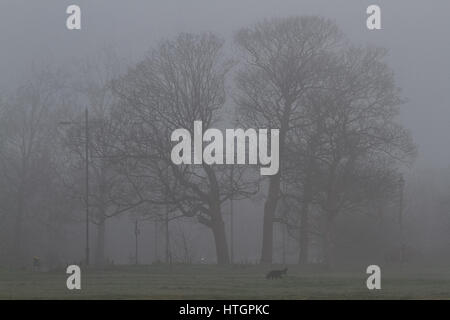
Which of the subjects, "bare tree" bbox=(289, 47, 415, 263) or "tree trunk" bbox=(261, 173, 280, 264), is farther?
"tree trunk" bbox=(261, 173, 280, 264)

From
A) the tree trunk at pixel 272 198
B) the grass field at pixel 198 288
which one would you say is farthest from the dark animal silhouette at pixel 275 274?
the tree trunk at pixel 272 198

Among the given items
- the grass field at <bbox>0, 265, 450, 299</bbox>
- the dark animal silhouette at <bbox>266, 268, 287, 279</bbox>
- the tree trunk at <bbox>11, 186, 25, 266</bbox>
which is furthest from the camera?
the tree trunk at <bbox>11, 186, 25, 266</bbox>

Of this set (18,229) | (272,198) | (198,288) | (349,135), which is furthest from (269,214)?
(18,229)

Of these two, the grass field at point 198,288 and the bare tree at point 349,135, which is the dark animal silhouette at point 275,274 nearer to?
the grass field at point 198,288

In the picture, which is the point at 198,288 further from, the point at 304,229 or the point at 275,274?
the point at 304,229

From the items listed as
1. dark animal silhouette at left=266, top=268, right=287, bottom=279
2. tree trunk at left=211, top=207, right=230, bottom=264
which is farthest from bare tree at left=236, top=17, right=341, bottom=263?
dark animal silhouette at left=266, top=268, right=287, bottom=279

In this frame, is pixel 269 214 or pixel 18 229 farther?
pixel 18 229

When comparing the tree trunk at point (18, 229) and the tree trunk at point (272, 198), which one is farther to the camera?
the tree trunk at point (18, 229)

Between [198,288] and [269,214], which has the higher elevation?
[269,214]
